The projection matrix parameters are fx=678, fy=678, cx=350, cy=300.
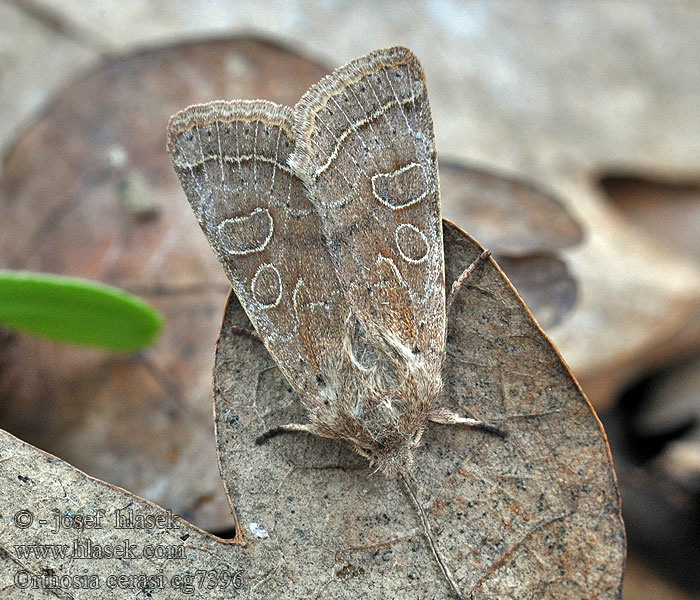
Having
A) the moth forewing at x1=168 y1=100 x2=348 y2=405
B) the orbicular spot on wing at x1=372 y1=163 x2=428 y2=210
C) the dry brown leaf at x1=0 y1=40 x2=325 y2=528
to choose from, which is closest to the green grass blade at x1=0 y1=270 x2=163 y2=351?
the dry brown leaf at x1=0 y1=40 x2=325 y2=528

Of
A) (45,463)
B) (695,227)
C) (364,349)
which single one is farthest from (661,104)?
(45,463)

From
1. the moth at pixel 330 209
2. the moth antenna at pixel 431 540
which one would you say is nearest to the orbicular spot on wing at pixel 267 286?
the moth at pixel 330 209

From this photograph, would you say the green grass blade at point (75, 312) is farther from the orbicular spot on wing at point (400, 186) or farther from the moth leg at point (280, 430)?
the orbicular spot on wing at point (400, 186)

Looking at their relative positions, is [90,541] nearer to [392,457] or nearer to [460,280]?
[392,457]

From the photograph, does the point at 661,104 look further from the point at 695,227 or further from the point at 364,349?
the point at 364,349

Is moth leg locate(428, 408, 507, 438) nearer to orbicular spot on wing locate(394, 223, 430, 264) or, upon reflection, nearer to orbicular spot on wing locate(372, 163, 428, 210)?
orbicular spot on wing locate(394, 223, 430, 264)

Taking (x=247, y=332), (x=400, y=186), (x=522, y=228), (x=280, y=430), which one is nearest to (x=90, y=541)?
(x=280, y=430)
